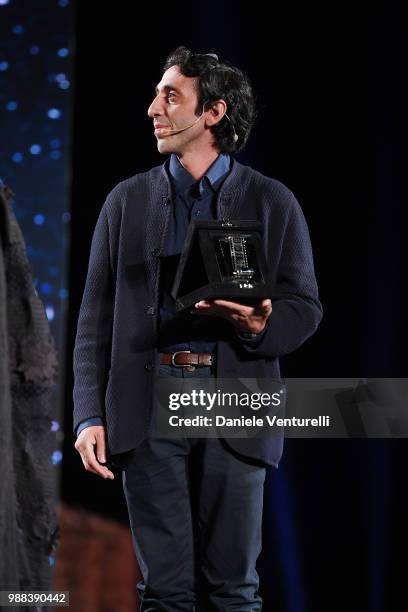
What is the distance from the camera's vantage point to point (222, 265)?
5.50 feet

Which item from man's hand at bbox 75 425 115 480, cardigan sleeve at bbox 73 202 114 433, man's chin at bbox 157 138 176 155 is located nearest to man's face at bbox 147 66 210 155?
man's chin at bbox 157 138 176 155

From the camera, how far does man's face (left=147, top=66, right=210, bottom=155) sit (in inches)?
76.9

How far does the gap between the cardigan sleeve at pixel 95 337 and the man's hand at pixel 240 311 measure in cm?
30

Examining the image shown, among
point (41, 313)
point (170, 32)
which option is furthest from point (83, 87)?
point (41, 313)

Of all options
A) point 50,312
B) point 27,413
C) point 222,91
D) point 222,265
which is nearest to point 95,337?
A: point 222,265

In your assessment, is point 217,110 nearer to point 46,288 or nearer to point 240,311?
point 240,311

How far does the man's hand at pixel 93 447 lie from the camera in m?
1.81

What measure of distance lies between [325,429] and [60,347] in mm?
957

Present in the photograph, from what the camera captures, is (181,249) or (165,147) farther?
(165,147)

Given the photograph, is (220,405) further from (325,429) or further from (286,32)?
(286,32)

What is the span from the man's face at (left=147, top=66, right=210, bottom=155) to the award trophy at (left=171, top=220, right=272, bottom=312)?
32cm

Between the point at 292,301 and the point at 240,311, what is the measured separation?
0.76 feet

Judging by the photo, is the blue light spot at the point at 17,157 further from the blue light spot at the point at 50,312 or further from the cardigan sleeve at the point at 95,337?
the cardigan sleeve at the point at 95,337

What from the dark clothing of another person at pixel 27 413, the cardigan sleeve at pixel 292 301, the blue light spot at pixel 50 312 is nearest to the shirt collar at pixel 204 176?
the cardigan sleeve at pixel 292 301
